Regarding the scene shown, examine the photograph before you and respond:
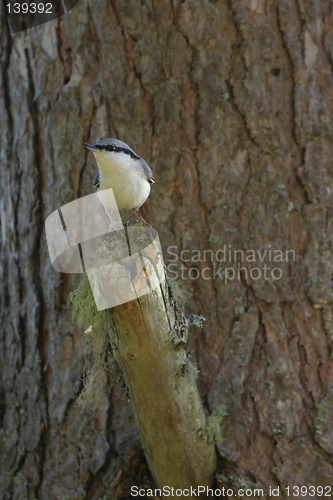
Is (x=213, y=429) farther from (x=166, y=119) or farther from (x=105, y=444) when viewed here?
(x=166, y=119)

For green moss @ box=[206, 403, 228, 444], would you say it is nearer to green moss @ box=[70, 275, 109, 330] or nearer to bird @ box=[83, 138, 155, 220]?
green moss @ box=[70, 275, 109, 330]

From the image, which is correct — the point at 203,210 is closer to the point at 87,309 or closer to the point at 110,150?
the point at 110,150

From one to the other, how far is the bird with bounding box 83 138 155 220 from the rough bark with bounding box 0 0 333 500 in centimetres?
16

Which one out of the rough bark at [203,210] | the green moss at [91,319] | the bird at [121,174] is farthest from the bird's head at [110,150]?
the green moss at [91,319]

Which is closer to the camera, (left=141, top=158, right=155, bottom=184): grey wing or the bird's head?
the bird's head

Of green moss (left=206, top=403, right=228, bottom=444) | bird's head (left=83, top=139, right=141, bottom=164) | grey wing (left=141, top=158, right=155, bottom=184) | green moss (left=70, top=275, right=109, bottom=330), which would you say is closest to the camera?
green moss (left=70, top=275, right=109, bottom=330)

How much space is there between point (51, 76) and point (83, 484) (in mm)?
2261

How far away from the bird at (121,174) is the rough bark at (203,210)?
0.16m

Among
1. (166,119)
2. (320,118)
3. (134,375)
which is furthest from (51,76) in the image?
(134,375)

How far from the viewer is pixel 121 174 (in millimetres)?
2957

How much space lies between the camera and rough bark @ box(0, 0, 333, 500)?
2.85 metres

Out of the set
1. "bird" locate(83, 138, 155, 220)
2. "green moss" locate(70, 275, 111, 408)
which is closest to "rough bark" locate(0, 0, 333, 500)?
"bird" locate(83, 138, 155, 220)

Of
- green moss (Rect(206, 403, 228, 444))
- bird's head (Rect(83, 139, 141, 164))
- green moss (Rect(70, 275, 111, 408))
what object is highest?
bird's head (Rect(83, 139, 141, 164))

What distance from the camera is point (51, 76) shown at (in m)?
3.25
